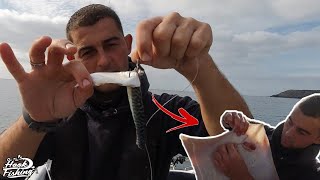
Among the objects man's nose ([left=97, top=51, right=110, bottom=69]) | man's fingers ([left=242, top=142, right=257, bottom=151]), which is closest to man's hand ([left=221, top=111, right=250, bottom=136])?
man's fingers ([left=242, top=142, right=257, bottom=151])

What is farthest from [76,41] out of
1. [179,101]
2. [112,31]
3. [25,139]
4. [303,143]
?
[303,143]

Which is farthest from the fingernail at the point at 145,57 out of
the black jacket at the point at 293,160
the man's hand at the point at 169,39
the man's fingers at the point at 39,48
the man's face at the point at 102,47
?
the black jacket at the point at 293,160

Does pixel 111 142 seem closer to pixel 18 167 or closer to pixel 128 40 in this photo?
pixel 18 167

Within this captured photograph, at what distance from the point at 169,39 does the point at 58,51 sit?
0.51 meters

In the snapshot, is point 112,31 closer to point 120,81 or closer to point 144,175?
point 120,81

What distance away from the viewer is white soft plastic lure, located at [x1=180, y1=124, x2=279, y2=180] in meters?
1.62

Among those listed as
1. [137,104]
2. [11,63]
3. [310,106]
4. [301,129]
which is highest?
[11,63]

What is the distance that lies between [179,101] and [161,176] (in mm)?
552

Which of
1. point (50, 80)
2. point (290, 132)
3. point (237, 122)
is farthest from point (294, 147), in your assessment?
point (50, 80)

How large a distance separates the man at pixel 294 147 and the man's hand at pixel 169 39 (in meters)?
0.44

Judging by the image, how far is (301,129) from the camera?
1.72m

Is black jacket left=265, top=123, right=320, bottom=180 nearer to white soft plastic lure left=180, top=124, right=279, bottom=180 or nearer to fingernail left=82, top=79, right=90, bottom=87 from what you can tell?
white soft plastic lure left=180, top=124, right=279, bottom=180

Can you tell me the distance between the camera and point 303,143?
1740mm

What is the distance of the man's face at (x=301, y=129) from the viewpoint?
5.60 feet
